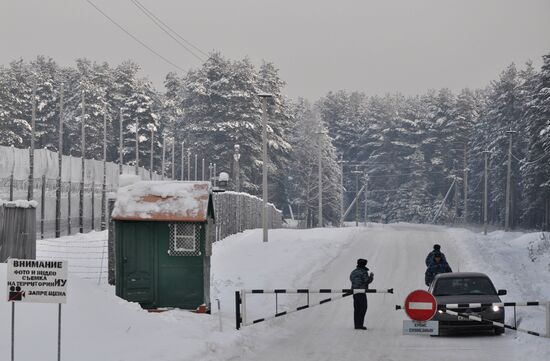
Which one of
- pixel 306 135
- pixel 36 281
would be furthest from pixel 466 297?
pixel 306 135

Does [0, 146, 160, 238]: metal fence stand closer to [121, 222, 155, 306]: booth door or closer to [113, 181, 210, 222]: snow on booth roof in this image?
[113, 181, 210, 222]: snow on booth roof

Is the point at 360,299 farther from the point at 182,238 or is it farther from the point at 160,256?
the point at 160,256

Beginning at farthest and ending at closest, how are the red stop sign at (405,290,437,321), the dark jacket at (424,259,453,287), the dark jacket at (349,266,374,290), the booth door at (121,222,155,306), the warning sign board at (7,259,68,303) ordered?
the dark jacket at (424,259,453,287)
the dark jacket at (349,266,374,290)
the booth door at (121,222,155,306)
the red stop sign at (405,290,437,321)
the warning sign board at (7,259,68,303)

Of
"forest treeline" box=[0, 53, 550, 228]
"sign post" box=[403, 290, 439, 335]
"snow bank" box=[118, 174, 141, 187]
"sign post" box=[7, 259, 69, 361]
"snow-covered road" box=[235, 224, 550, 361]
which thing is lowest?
"snow-covered road" box=[235, 224, 550, 361]

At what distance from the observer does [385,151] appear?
147m

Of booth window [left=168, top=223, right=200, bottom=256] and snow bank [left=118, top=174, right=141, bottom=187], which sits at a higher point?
snow bank [left=118, top=174, right=141, bottom=187]

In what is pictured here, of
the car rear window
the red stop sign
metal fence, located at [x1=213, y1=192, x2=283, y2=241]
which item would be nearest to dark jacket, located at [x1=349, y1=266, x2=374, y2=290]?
the car rear window

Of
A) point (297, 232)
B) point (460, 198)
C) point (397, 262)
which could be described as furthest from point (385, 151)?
point (397, 262)

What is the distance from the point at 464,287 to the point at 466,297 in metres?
0.63

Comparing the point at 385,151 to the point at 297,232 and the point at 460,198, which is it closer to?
the point at 460,198

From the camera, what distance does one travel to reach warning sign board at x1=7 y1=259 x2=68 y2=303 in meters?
13.3

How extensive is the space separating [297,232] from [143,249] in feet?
119

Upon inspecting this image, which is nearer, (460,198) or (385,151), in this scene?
(460,198)

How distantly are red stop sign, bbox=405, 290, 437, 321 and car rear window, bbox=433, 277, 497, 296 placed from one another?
394 centimetres
